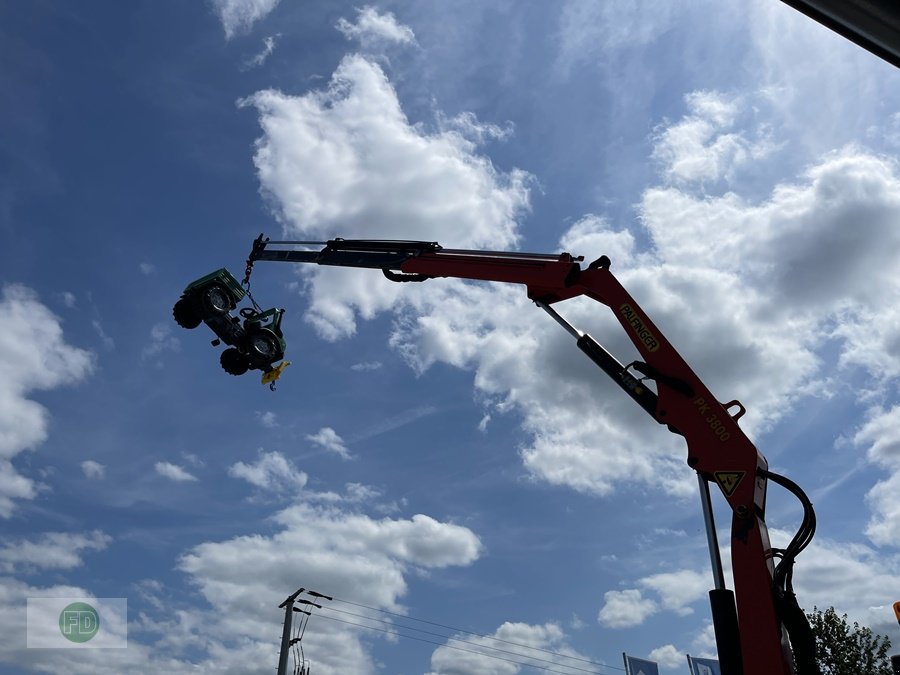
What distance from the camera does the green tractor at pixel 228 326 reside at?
49.5ft

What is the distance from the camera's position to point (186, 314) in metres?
15.2

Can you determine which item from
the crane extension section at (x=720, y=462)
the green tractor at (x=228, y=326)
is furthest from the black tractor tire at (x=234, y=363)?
the crane extension section at (x=720, y=462)

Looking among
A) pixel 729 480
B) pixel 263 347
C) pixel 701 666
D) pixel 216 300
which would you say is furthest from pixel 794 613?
pixel 701 666

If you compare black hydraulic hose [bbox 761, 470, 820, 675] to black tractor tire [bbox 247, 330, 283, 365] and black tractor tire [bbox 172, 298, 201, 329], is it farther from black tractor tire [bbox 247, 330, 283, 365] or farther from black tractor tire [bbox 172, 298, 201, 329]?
black tractor tire [bbox 172, 298, 201, 329]

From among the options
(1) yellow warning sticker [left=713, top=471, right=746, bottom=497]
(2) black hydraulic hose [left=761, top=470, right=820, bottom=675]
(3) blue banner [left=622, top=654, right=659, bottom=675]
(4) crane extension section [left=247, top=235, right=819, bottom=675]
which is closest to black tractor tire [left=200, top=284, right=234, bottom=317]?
(4) crane extension section [left=247, top=235, right=819, bottom=675]

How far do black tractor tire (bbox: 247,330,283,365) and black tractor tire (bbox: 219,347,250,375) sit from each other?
0.26 meters

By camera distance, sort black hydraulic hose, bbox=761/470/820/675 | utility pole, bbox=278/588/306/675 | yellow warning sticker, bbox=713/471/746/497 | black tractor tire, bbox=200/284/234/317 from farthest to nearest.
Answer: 1. utility pole, bbox=278/588/306/675
2. black tractor tire, bbox=200/284/234/317
3. yellow warning sticker, bbox=713/471/746/497
4. black hydraulic hose, bbox=761/470/820/675

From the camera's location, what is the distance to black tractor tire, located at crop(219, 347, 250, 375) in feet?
49.9

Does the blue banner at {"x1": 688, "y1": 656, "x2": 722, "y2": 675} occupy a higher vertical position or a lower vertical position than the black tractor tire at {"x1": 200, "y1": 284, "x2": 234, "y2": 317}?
lower

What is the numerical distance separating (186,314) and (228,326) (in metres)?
0.90

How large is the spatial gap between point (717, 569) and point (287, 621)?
22.7 meters

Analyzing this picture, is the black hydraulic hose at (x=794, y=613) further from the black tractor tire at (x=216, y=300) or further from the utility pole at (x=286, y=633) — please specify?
the utility pole at (x=286, y=633)

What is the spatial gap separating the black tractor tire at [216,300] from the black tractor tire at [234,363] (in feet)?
2.75

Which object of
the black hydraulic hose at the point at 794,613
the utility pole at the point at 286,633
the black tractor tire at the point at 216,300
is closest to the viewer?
the black hydraulic hose at the point at 794,613
